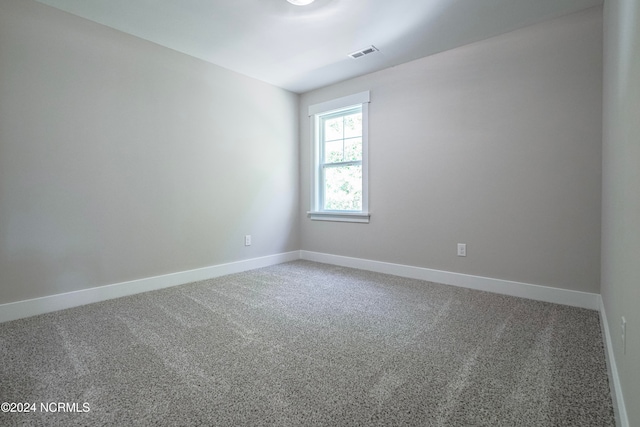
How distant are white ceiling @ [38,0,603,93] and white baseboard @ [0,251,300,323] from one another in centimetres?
230

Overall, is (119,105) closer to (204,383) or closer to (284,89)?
(284,89)

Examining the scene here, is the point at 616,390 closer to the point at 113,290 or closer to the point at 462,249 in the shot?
the point at 462,249

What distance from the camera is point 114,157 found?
8.71 ft

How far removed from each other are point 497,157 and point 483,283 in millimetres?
1192

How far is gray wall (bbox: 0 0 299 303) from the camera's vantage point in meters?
2.20

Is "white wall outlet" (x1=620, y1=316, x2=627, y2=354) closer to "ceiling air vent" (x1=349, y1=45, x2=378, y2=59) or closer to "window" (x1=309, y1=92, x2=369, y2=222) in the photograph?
"window" (x1=309, y1=92, x2=369, y2=222)

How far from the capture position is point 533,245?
101 inches

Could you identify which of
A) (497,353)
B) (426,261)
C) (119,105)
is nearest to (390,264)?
(426,261)

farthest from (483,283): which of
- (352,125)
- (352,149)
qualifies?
(352,125)

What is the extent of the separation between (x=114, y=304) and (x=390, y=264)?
2.74m

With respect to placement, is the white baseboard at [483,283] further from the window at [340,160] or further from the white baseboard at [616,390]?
the white baseboard at [616,390]

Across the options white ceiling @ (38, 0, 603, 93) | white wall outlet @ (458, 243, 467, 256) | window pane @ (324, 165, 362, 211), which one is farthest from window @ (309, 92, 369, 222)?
white wall outlet @ (458, 243, 467, 256)

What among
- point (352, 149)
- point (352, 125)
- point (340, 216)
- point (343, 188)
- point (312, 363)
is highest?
point (352, 125)

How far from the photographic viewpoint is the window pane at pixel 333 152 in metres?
4.01
